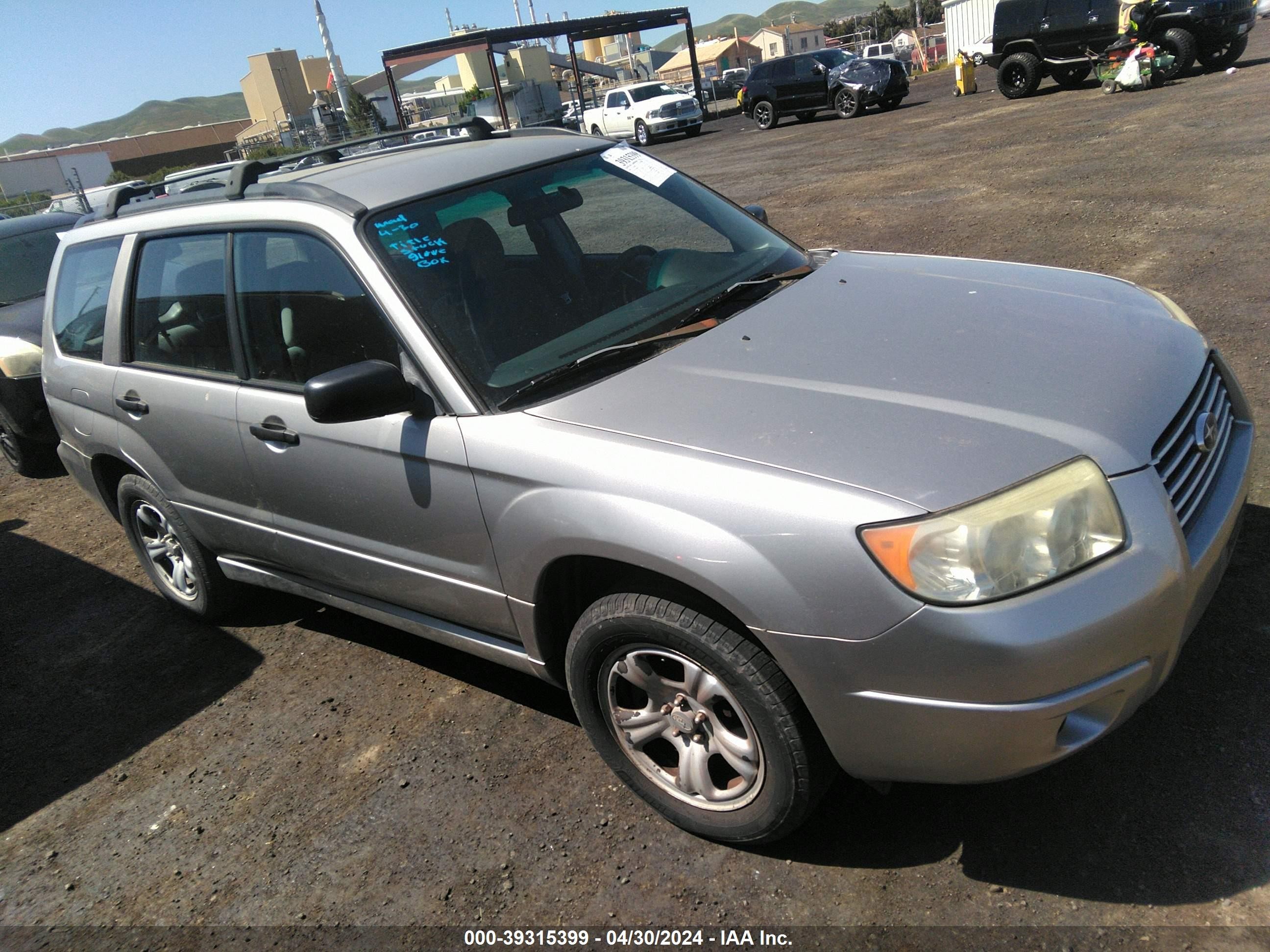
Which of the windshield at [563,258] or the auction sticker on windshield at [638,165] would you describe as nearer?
the windshield at [563,258]

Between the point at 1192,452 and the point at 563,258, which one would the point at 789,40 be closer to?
the point at 563,258

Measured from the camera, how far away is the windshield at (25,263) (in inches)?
313

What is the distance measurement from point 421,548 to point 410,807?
0.83m

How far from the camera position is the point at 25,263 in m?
8.16

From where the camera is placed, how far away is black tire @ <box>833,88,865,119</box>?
2353 cm

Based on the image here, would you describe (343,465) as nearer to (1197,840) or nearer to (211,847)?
(211,847)

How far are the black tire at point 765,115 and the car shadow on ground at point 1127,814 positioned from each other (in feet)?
82.1

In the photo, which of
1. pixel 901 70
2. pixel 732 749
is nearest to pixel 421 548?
pixel 732 749

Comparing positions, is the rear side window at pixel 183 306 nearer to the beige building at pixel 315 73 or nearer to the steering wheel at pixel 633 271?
the steering wheel at pixel 633 271

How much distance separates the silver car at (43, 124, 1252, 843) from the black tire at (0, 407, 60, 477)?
3.78 meters

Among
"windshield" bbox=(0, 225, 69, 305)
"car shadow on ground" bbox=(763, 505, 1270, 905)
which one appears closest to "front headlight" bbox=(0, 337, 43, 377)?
"windshield" bbox=(0, 225, 69, 305)

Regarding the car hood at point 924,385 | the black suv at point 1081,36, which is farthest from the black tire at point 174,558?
the black suv at point 1081,36

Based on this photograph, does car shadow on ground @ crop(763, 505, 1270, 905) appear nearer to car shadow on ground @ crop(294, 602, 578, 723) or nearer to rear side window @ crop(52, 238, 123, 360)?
car shadow on ground @ crop(294, 602, 578, 723)

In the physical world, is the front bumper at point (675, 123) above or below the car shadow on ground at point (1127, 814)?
below
